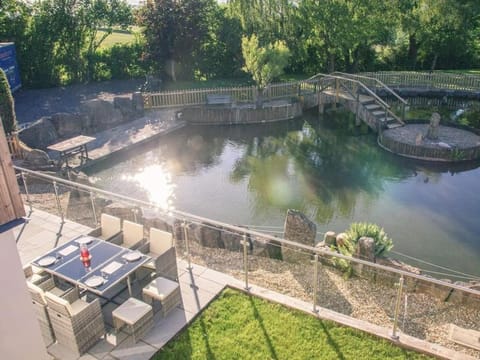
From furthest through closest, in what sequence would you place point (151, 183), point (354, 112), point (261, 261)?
point (354, 112) < point (151, 183) < point (261, 261)

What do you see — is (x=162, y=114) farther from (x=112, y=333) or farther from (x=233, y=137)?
(x=112, y=333)

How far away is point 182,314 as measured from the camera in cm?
690

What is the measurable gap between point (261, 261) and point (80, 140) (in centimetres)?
920

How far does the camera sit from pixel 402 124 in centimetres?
1916

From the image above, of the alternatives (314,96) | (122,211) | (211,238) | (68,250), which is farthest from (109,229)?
(314,96)

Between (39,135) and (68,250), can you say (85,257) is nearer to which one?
(68,250)

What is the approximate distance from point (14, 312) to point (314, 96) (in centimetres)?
1949

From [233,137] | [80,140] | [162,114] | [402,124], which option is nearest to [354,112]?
[402,124]

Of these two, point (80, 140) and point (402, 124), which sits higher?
point (80, 140)

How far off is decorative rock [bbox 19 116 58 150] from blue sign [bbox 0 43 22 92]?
864 centimetres

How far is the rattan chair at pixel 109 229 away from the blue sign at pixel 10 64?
61.6 ft

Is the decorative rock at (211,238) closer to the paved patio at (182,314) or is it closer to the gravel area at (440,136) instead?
the paved patio at (182,314)

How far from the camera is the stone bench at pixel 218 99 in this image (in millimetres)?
21203

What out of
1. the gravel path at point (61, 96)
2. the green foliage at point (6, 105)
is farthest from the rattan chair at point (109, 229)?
the gravel path at point (61, 96)
